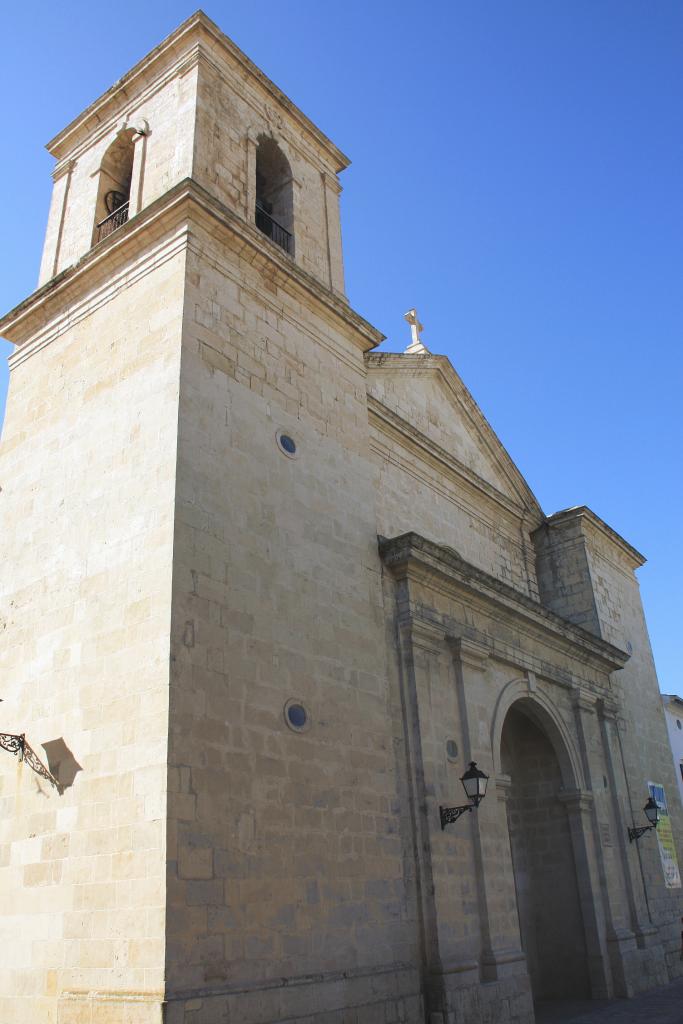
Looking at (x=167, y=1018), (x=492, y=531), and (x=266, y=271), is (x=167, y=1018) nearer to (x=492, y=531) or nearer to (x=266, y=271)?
(x=266, y=271)

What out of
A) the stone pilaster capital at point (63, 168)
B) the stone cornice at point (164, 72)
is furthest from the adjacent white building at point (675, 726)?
the stone pilaster capital at point (63, 168)

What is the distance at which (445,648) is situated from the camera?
12.1m

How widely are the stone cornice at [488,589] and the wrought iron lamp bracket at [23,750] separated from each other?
193 inches

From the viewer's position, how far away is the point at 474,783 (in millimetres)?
10625

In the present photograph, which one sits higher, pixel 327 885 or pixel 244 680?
pixel 244 680

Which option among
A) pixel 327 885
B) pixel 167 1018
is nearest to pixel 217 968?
pixel 167 1018

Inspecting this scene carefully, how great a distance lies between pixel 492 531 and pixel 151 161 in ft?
→ 29.3

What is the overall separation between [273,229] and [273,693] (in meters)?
7.56

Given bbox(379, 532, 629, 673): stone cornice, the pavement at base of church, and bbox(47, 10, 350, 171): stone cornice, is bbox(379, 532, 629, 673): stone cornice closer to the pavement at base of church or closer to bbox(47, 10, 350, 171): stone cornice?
the pavement at base of church

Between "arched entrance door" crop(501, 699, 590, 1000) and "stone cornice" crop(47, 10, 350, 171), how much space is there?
33.7 feet

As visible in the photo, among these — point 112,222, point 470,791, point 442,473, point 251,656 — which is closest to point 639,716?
point 442,473

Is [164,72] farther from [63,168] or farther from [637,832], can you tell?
[637,832]

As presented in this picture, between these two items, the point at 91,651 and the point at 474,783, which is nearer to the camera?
the point at 91,651

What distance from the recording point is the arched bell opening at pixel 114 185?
1291cm
